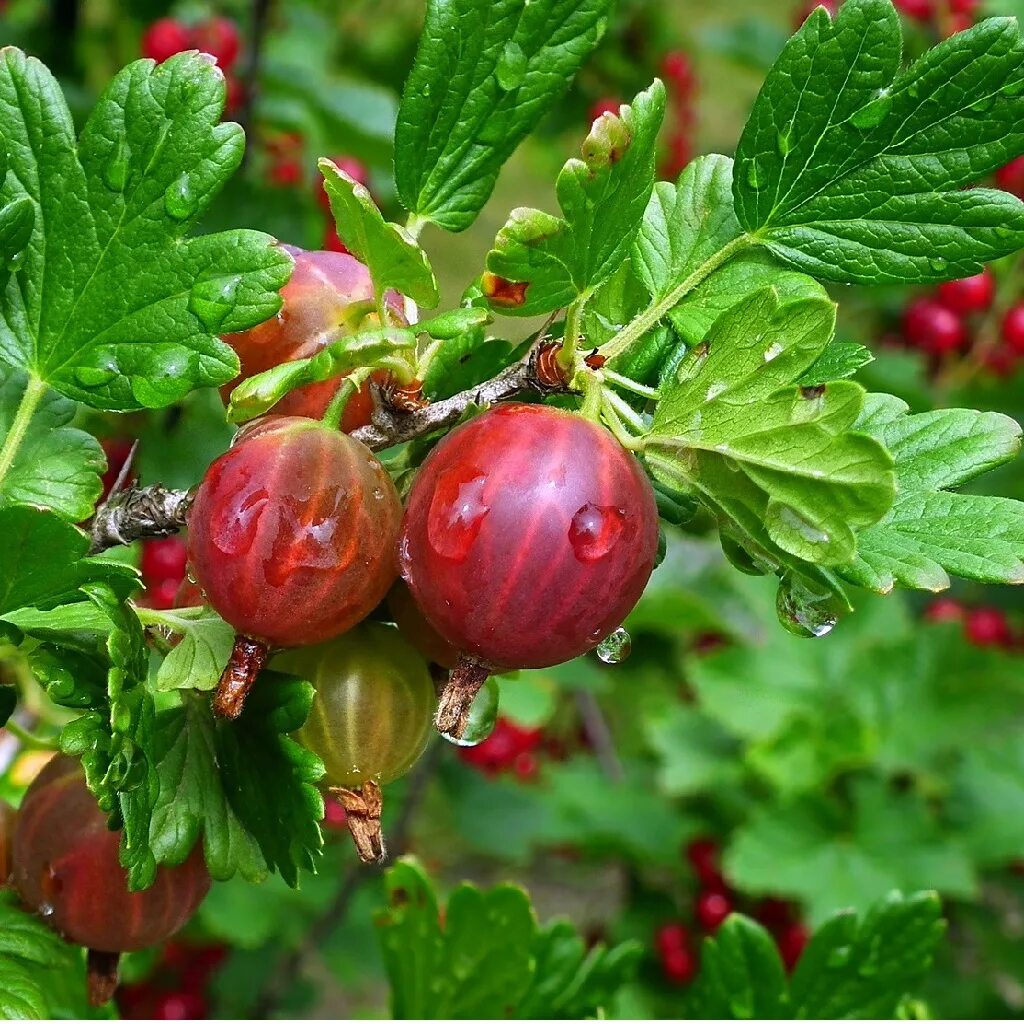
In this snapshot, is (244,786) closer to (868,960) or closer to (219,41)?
(868,960)

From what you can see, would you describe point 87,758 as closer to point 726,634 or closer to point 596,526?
point 596,526

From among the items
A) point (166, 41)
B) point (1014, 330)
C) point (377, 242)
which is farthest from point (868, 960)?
point (1014, 330)

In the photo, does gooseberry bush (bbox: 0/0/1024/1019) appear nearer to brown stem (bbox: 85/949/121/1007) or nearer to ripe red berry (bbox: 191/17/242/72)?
brown stem (bbox: 85/949/121/1007)

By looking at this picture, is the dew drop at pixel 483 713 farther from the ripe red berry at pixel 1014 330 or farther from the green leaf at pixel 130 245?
the ripe red berry at pixel 1014 330

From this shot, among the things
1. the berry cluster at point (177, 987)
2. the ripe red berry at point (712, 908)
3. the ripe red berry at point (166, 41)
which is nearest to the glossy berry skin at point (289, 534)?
the berry cluster at point (177, 987)

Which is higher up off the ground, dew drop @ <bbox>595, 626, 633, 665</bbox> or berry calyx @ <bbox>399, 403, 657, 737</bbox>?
berry calyx @ <bbox>399, 403, 657, 737</bbox>

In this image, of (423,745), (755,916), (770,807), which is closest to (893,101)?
(423,745)

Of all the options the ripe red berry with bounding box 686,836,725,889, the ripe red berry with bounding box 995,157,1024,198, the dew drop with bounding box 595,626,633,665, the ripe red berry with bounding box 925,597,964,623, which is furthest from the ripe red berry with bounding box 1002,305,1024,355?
the dew drop with bounding box 595,626,633,665
